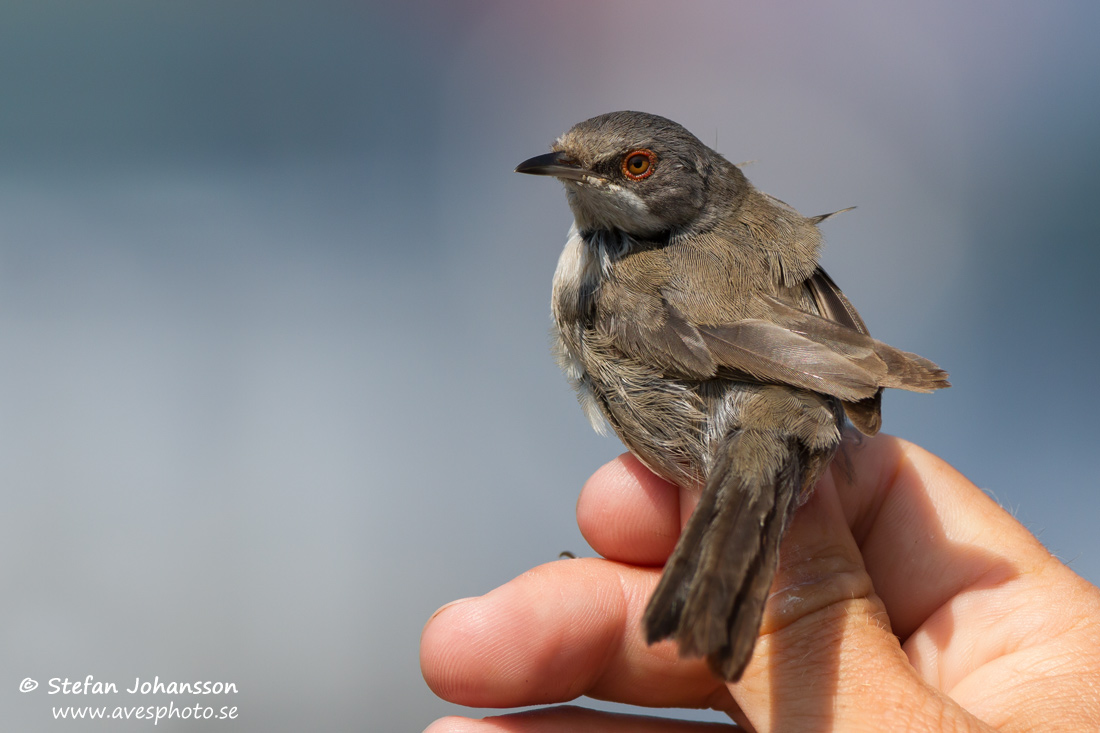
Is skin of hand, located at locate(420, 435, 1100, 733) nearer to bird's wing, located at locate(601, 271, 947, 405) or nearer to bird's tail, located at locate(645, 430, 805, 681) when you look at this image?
bird's tail, located at locate(645, 430, 805, 681)

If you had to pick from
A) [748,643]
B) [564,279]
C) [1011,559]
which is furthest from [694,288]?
[1011,559]

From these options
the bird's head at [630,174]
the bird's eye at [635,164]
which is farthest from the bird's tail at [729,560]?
the bird's eye at [635,164]

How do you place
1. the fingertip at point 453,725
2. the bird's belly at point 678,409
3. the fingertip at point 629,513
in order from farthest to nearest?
the fingertip at point 629,513
the fingertip at point 453,725
the bird's belly at point 678,409

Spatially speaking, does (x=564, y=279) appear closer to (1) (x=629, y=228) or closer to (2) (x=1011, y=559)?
(1) (x=629, y=228)

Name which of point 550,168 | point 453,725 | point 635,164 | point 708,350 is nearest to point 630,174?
point 635,164

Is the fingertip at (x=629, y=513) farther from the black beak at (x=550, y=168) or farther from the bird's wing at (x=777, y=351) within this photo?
the black beak at (x=550, y=168)

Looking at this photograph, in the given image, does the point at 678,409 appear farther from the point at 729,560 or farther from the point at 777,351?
the point at 729,560
